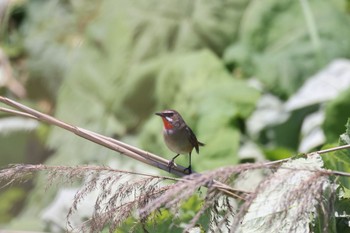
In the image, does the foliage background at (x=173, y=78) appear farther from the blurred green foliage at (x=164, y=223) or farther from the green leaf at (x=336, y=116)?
the blurred green foliage at (x=164, y=223)

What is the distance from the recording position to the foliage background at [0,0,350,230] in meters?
5.29

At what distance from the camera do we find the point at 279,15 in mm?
5812

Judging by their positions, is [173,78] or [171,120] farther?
[173,78]

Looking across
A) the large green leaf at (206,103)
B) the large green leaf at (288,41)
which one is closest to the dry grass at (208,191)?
the large green leaf at (206,103)

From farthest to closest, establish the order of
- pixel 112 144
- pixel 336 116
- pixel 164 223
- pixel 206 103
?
pixel 206 103, pixel 336 116, pixel 164 223, pixel 112 144

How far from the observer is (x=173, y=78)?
573 cm

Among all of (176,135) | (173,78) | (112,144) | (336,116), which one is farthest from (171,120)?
(173,78)

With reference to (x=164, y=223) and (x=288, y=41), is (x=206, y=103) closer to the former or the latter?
(x=288, y=41)

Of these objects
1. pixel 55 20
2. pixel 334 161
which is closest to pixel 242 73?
pixel 55 20

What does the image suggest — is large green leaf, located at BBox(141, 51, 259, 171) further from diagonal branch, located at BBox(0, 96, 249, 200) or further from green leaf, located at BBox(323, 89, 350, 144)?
diagonal branch, located at BBox(0, 96, 249, 200)

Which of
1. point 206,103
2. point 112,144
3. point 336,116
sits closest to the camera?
point 112,144

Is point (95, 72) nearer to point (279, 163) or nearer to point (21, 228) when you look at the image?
point (21, 228)

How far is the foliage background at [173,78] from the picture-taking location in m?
5.29

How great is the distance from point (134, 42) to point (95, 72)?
36 cm
